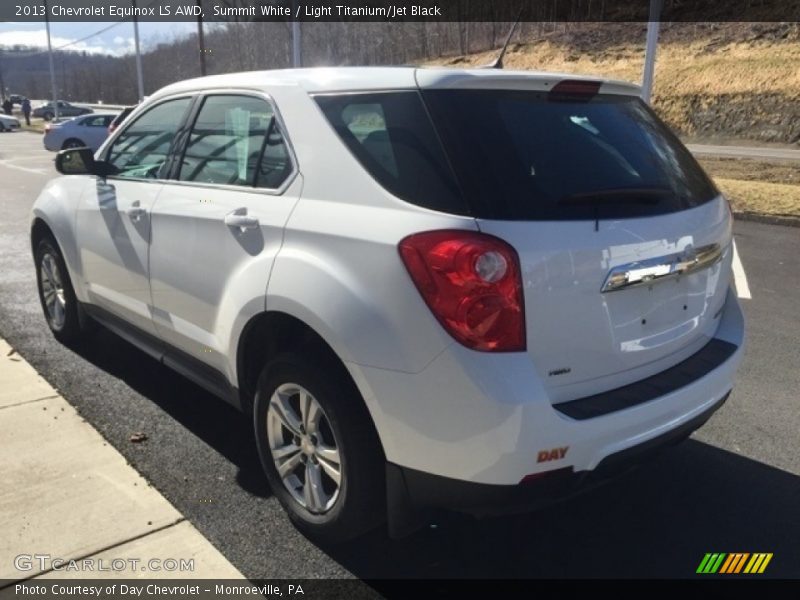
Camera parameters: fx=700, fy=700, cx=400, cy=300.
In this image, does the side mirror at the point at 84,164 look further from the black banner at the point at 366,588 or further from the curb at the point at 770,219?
the curb at the point at 770,219

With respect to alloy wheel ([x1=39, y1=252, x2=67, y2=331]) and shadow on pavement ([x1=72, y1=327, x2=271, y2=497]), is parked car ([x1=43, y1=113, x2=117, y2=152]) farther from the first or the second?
shadow on pavement ([x1=72, y1=327, x2=271, y2=497])

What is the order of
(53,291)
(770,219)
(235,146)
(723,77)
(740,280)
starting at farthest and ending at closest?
(723,77), (770,219), (740,280), (53,291), (235,146)

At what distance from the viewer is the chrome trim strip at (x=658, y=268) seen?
7.59ft

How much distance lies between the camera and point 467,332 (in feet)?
6.95

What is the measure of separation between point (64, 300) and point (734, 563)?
13.6 feet

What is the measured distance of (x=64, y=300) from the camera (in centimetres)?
466

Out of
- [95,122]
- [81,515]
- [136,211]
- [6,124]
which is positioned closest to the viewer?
[81,515]

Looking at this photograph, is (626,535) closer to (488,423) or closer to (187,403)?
(488,423)

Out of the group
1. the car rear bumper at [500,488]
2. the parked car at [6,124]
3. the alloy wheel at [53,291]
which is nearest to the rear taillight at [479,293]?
the car rear bumper at [500,488]

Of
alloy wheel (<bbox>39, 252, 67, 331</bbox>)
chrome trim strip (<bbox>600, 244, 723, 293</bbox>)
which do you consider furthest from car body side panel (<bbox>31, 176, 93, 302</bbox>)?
chrome trim strip (<bbox>600, 244, 723, 293</bbox>)

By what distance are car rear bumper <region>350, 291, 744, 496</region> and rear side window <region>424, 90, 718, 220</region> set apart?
50 cm

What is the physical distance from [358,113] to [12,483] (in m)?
2.28
